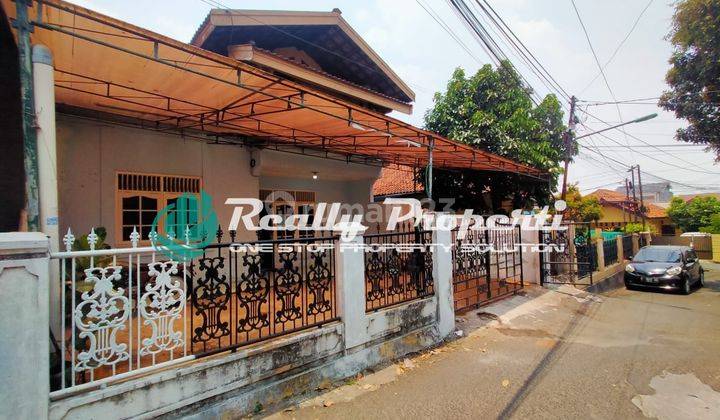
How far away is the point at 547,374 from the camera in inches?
182

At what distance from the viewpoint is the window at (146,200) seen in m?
6.18

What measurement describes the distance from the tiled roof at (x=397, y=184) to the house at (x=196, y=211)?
5.14 m

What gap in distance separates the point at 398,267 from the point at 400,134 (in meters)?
2.50

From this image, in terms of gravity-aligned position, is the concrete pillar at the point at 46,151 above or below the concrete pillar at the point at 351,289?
above

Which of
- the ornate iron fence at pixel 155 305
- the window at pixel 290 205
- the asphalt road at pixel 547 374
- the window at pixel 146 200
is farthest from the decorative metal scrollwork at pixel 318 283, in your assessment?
the window at pixel 290 205

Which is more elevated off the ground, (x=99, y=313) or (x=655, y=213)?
(x=655, y=213)

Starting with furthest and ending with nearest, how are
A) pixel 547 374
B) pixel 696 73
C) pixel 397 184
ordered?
pixel 397 184 → pixel 696 73 → pixel 547 374

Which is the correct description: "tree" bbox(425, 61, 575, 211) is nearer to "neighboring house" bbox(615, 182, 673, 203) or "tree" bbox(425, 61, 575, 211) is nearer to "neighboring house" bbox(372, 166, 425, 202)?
"neighboring house" bbox(372, 166, 425, 202)

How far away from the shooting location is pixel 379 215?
35.9ft

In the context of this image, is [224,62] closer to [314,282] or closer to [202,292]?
[202,292]

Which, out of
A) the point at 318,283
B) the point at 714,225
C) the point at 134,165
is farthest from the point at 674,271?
the point at 714,225

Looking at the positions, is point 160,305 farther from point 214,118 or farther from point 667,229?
point 667,229

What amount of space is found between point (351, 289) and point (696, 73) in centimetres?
1383

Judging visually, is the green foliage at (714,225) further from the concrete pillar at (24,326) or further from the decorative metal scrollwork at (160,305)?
the concrete pillar at (24,326)
